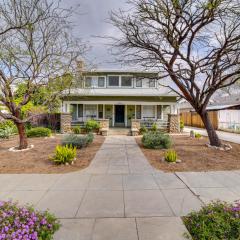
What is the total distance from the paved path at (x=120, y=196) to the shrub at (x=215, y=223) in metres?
0.20

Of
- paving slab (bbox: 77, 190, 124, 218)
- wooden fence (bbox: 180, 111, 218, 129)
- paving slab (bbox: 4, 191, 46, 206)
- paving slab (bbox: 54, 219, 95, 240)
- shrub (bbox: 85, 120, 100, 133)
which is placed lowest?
paving slab (bbox: 54, 219, 95, 240)

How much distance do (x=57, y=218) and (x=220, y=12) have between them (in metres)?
9.33

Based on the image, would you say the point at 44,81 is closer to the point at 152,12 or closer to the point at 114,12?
the point at 114,12

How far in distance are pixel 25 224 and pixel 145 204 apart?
7.48ft

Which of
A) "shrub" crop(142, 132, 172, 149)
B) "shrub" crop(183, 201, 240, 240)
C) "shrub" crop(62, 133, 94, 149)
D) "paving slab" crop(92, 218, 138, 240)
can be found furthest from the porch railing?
"paving slab" crop(92, 218, 138, 240)

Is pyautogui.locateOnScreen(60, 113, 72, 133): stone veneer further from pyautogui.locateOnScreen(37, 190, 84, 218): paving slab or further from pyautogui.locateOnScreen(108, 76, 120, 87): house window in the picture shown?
pyautogui.locateOnScreen(37, 190, 84, 218): paving slab

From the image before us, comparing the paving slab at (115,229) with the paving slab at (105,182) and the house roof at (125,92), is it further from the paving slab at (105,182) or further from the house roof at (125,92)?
the house roof at (125,92)

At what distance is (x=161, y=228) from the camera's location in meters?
3.49

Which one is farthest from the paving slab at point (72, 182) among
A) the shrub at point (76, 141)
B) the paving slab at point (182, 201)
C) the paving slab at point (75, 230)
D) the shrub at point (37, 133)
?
the shrub at point (37, 133)

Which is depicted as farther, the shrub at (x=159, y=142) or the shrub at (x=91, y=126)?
the shrub at (x=91, y=126)

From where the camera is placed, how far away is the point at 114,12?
10000mm

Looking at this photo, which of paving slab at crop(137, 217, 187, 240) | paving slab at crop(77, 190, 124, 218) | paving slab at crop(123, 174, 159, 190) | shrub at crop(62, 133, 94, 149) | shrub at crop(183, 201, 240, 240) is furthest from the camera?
shrub at crop(62, 133, 94, 149)

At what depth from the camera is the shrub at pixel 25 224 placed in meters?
2.94

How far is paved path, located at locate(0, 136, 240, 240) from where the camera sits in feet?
11.4
